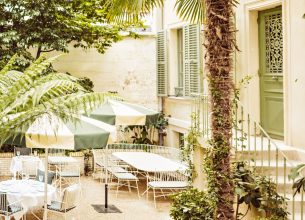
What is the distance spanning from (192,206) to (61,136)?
7.65 ft

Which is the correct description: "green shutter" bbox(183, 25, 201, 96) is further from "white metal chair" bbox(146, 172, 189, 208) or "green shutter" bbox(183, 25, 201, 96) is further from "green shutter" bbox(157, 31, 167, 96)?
"white metal chair" bbox(146, 172, 189, 208)

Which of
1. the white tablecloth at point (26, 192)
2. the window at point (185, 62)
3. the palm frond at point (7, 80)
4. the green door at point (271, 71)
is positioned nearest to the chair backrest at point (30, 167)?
the white tablecloth at point (26, 192)

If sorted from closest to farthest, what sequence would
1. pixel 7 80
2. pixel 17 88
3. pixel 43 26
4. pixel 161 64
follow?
pixel 17 88
pixel 7 80
pixel 43 26
pixel 161 64

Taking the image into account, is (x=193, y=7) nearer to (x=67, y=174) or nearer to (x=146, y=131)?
(x=67, y=174)

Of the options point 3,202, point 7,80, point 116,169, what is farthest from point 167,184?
point 7,80

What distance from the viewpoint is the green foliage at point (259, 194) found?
311 inches

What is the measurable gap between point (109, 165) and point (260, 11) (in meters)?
5.57

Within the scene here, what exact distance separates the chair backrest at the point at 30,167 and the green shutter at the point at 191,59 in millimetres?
4550

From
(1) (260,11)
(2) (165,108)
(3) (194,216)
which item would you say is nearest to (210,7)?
(3) (194,216)

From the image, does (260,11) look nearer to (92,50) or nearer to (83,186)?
(83,186)

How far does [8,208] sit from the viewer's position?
9773 mm

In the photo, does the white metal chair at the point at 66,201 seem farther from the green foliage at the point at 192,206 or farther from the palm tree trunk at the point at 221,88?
the palm tree trunk at the point at 221,88

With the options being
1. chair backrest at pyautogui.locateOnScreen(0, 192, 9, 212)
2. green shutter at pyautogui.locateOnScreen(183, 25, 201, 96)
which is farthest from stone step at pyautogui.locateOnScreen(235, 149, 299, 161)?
green shutter at pyautogui.locateOnScreen(183, 25, 201, 96)

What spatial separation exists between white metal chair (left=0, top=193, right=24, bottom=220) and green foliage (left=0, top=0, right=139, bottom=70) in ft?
20.9
